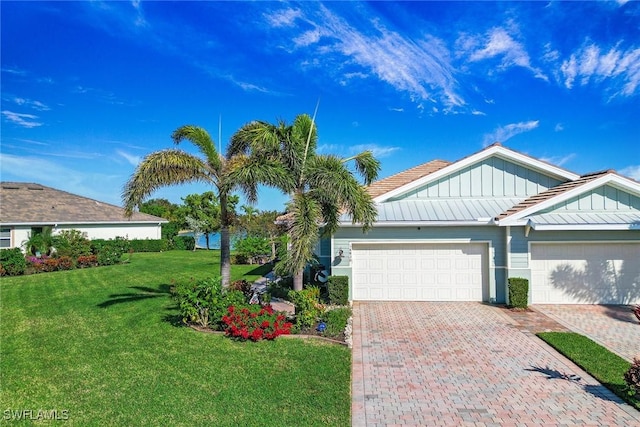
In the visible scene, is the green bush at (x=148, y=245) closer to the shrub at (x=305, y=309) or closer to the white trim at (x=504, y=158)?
the white trim at (x=504, y=158)

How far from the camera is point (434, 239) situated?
13320 millimetres

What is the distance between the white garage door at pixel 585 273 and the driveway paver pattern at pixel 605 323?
39 cm

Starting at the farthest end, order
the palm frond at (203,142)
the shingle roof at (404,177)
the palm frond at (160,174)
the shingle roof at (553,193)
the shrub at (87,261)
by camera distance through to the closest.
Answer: the shrub at (87,261) → the shingle roof at (404,177) → the shingle roof at (553,193) → the palm frond at (203,142) → the palm frond at (160,174)


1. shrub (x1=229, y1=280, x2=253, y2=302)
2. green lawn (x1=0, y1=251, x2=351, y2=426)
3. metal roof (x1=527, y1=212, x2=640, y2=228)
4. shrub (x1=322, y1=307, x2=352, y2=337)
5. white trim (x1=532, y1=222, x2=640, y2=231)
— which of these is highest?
metal roof (x1=527, y1=212, x2=640, y2=228)

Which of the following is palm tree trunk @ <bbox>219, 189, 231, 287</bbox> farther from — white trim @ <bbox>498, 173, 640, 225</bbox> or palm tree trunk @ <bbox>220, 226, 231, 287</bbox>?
white trim @ <bbox>498, 173, 640, 225</bbox>

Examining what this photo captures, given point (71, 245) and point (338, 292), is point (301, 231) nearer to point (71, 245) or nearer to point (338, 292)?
point (338, 292)

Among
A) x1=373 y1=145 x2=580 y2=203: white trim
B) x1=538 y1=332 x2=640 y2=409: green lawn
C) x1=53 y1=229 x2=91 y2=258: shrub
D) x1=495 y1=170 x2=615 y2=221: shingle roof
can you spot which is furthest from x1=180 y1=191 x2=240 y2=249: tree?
x1=538 y1=332 x2=640 y2=409: green lawn

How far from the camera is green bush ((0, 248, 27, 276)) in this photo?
65.2ft

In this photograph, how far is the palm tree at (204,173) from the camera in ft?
33.0

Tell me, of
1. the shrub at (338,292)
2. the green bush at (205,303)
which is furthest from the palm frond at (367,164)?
the green bush at (205,303)

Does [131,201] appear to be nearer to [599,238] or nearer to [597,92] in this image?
[599,238]

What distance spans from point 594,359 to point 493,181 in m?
8.09

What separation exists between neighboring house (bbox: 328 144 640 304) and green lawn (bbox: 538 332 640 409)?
3728 millimetres

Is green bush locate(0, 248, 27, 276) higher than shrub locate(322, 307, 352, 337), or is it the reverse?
green bush locate(0, 248, 27, 276)
